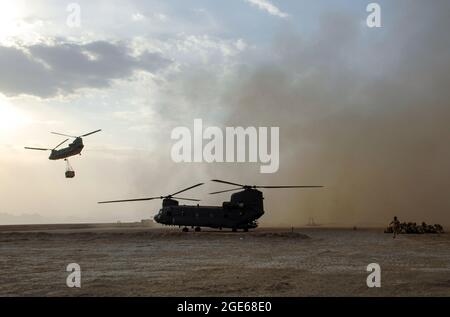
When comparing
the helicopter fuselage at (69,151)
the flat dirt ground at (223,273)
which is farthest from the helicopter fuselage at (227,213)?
the flat dirt ground at (223,273)

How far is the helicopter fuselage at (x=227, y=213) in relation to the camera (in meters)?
58.9

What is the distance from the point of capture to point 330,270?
2412cm

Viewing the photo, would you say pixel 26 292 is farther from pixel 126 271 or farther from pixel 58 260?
pixel 58 260

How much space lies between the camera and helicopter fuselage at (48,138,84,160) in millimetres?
60469

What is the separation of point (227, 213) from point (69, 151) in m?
22.1

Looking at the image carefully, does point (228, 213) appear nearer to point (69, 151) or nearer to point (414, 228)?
point (69, 151)

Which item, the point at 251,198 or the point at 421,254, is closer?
the point at 421,254

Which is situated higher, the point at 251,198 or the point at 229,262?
the point at 251,198

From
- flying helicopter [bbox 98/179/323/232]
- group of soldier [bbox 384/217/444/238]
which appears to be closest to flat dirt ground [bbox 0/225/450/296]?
flying helicopter [bbox 98/179/323/232]

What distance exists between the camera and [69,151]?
60.7 meters

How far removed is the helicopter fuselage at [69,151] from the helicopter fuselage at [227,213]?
565 inches
